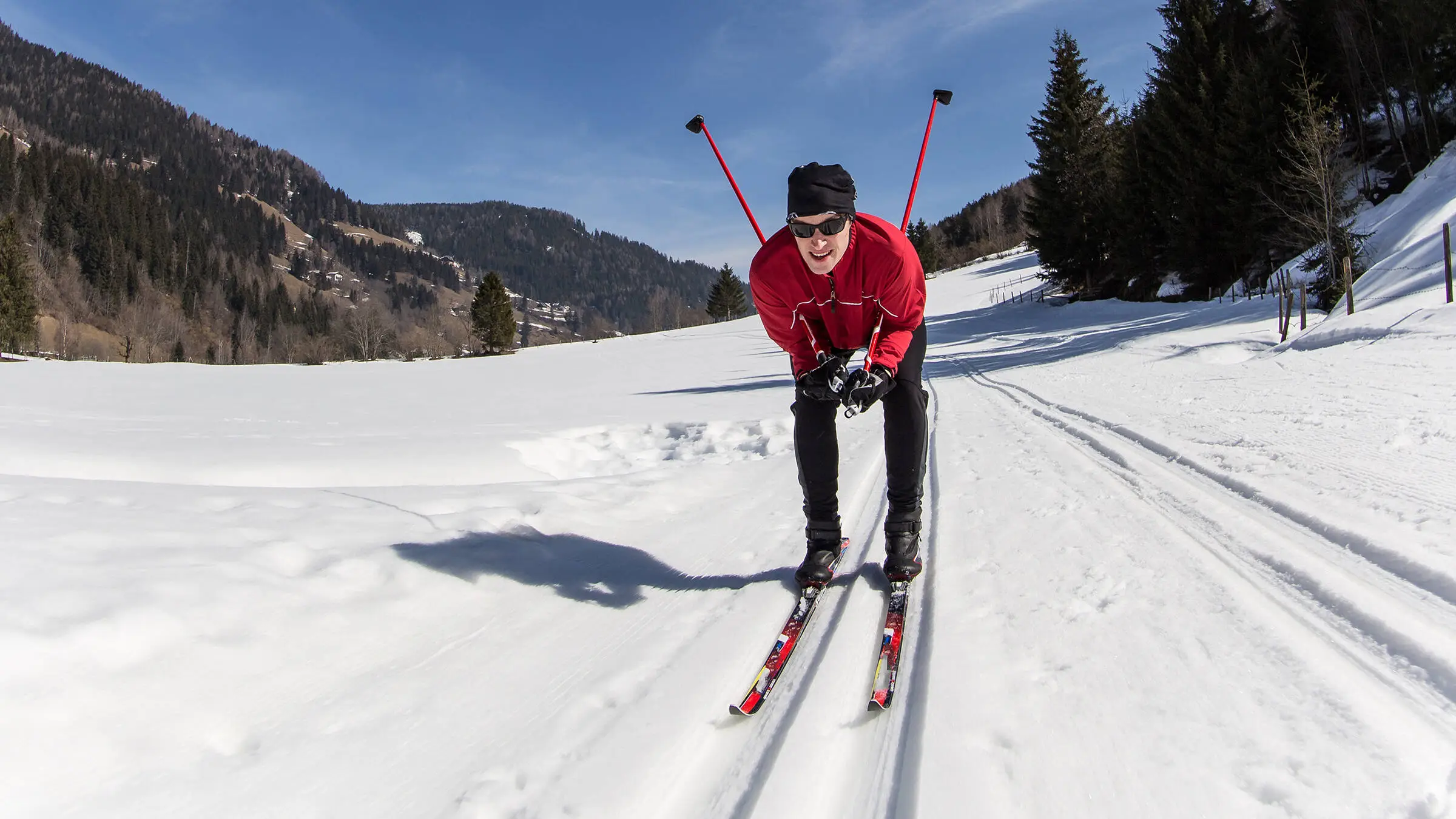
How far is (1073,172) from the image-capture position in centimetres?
3130

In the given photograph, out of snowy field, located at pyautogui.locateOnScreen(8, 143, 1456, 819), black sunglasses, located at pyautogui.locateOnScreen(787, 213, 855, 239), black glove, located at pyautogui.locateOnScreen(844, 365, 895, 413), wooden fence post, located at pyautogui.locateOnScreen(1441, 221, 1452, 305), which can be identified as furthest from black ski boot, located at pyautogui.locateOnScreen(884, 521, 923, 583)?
wooden fence post, located at pyautogui.locateOnScreen(1441, 221, 1452, 305)

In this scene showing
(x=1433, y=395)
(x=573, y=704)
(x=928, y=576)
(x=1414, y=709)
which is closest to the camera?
(x=1414, y=709)

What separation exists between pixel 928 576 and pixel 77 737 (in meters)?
2.37

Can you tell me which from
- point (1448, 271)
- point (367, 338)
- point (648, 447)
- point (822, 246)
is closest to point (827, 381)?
point (822, 246)

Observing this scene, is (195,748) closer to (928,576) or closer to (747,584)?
(747,584)

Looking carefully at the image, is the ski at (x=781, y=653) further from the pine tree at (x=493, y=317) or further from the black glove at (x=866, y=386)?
the pine tree at (x=493, y=317)

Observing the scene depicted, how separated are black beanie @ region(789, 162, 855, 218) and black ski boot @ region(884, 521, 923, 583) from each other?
3.78 feet

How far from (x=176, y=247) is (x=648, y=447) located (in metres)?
137

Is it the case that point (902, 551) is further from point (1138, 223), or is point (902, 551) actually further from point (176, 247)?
point (176, 247)

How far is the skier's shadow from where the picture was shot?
2.66 meters

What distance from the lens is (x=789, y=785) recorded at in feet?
4.51

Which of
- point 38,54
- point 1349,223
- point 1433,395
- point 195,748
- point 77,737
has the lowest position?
point 1433,395

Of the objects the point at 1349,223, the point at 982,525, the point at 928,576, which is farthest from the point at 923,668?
the point at 1349,223

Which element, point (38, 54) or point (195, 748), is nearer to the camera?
point (195, 748)
